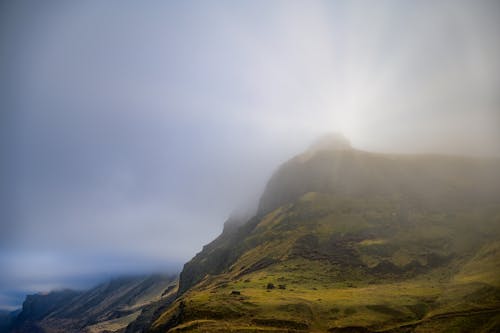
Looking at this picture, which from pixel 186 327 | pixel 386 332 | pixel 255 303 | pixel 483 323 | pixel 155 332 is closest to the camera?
pixel 483 323

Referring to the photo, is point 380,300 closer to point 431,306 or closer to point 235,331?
point 431,306

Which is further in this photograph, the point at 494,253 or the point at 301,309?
the point at 494,253

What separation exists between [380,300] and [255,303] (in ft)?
179

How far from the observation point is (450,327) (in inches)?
5207

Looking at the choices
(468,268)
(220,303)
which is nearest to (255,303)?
(220,303)

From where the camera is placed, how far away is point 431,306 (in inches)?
6053

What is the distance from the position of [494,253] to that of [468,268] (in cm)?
1522

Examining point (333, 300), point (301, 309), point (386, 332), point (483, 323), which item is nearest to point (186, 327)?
point (301, 309)

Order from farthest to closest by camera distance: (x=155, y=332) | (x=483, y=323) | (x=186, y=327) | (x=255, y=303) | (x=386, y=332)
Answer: (x=155, y=332) < (x=255, y=303) < (x=186, y=327) < (x=386, y=332) < (x=483, y=323)

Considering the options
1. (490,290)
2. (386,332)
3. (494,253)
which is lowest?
(386,332)

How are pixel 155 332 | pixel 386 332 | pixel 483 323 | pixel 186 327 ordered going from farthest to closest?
pixel 155 332, pixel 186 327, pixel 386 332, pixel 483 323

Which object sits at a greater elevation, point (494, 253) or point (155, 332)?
point (494, 253)

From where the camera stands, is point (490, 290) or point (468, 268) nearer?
point (490, 290)

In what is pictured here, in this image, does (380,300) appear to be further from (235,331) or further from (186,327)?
(186,327)
